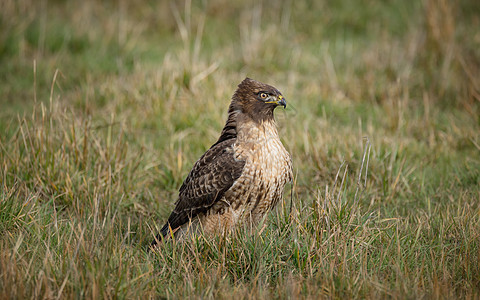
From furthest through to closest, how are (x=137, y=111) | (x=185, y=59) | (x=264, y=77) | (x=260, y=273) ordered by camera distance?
1. (x=264, y=77)
2. (x=185, y=59)
3. (x=137, y=111)
4. (x=260, y=273)

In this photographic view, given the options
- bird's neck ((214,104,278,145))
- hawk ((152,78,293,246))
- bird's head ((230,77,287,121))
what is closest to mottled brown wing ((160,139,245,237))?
hawk ((152,78,293,246))

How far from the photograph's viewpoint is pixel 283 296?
10.5 ft

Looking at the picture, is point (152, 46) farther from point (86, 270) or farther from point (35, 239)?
point (86, 270)

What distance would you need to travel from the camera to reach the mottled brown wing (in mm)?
3961

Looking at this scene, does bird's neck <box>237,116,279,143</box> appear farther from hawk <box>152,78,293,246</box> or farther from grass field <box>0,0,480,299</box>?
grass field <box>0,0,480,299</box>

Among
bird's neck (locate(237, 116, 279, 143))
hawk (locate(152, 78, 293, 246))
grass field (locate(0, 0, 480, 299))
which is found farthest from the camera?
bird's neck (locate(237, 116, 279, 143))

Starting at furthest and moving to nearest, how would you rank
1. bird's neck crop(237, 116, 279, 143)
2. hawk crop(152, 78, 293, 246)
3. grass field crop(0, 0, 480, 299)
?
bird's neck crop(237, 116, 279, 143) → hawk crop(152, 78, 293, 246) → grass field crop(0, 0, 480, 299)

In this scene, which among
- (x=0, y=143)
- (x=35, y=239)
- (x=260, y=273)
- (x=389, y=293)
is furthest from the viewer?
(x=0, y=143)

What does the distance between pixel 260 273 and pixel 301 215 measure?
67 cm

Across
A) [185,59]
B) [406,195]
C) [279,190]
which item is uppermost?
[185,59]

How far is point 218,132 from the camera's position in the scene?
6145mm

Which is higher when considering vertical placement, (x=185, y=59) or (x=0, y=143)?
(x=185, y=59)

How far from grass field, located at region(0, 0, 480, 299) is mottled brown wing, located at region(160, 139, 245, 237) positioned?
34 centimetres

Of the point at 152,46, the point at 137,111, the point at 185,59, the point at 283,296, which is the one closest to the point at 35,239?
the point at 283,296
